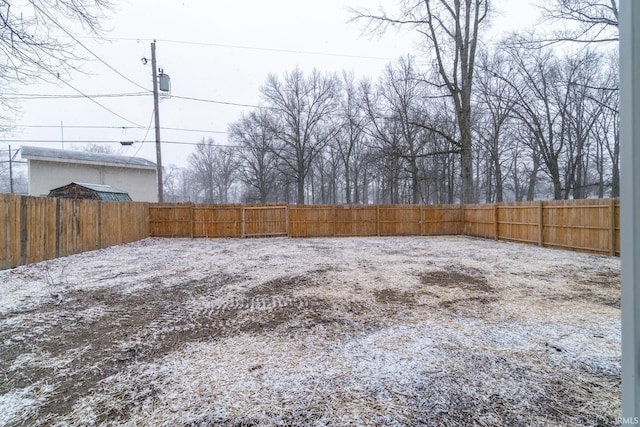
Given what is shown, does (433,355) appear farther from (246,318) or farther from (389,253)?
(389,253)

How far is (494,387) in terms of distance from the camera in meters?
2.43

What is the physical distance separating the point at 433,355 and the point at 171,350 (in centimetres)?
262

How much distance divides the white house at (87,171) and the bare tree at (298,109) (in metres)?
11.2

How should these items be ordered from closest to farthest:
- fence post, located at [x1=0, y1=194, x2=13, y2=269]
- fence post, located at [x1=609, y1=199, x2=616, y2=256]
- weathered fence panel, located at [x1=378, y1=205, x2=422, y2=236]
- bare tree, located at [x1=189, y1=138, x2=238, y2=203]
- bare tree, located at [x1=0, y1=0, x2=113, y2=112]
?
bare tree, located at [x1=0, y1=0, x2=113, y2=112], fence post, located at [x1=0, y1=194, x2=13, y2=269], fence post, located at [x1=609, y1=199, x2=616, y2=256], weathered fence panel, located at [x1=378, y1=205, x2=422, y2=236], bare tree, located at [x1=189, y1=138, x2=238, y2=203]

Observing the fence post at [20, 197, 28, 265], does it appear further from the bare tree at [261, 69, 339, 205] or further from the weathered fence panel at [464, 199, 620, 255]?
the bare tree at [261, 69, 339, 205]

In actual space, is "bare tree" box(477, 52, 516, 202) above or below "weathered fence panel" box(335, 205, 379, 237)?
above

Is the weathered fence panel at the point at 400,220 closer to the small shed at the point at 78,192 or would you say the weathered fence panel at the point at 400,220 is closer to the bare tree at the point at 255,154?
the bare tree at the point at 255,154

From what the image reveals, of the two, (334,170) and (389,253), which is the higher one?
(334,170)

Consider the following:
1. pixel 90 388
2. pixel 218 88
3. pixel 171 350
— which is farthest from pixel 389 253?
pixel 218 88

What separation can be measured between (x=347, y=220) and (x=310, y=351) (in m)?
13.8

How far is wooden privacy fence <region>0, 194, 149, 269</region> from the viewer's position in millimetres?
7348

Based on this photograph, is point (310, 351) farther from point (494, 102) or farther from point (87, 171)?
point (494, 102)

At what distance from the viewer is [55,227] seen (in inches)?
352

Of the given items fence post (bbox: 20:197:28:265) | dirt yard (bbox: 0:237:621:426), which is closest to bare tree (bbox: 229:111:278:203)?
fence post (bbox: 20:197:28:265)
